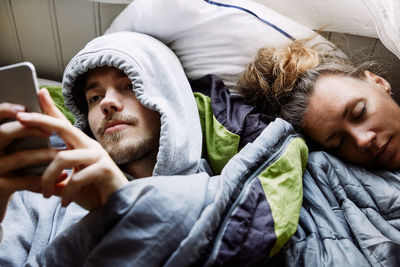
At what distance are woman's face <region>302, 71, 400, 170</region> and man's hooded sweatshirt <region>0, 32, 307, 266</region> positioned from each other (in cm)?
12

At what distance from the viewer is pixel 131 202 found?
604mm

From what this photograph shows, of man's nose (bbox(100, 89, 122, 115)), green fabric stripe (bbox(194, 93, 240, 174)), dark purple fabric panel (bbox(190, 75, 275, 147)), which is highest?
man's nose (bbox(100, 89, 122, 115))

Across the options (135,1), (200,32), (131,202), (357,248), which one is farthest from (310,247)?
(135,1)

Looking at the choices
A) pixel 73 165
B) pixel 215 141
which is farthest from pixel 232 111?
pixel 73 165

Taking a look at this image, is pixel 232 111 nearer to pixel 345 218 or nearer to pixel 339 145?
pixel 339 145

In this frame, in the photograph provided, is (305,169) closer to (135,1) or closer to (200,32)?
(200,32)

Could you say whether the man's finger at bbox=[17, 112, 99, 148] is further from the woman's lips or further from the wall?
the wall

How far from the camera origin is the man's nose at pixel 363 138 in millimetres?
880

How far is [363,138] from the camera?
0.89m

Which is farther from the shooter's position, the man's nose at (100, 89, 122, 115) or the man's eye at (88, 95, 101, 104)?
the man's eye at (88, 95, 101, 104)

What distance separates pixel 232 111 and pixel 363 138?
1.22 feet

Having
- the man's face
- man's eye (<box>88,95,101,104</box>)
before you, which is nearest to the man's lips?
the man's face

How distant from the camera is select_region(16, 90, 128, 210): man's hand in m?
0.53

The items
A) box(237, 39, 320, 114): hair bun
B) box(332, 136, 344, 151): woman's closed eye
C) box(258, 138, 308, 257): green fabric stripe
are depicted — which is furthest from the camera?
box(237, 39, 320, 114): hair bun
